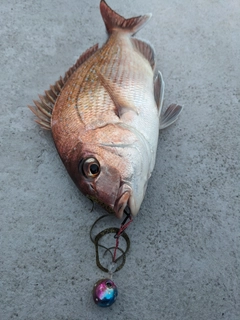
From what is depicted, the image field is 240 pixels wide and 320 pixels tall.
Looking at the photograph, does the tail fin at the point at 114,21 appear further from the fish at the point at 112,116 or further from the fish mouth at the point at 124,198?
the fish mouth at the point at 124,198

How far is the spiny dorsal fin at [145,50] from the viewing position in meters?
2.00

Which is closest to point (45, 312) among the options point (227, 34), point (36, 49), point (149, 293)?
point (149, 293)

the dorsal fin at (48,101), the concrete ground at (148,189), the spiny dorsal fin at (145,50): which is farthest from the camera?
the spiny dorsal fin at (145,50)

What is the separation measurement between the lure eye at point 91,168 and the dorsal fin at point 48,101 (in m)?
0.38

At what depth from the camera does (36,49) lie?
2.11 m

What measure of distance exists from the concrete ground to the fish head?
22 centimetres

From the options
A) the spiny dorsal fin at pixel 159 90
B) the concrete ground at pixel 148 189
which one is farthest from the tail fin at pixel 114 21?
the spiny dorsal fin at pixel 159 90

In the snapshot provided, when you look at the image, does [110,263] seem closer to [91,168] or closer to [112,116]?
[91,168]

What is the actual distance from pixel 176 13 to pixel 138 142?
45.9 inches

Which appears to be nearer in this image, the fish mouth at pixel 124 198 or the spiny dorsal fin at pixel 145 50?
the fish mouth at pixel 124 198

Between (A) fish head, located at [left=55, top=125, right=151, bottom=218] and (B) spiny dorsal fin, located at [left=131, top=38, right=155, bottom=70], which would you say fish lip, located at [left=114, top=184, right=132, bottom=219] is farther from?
(B) spiny dorsal fin, located at [left=131, top=38, right=155, bottom=70]

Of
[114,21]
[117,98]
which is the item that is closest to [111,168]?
[117,98]

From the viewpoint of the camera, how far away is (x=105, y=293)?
1505 millimetres

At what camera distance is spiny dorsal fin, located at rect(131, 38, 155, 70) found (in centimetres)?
200
